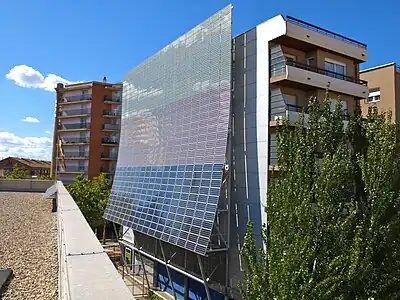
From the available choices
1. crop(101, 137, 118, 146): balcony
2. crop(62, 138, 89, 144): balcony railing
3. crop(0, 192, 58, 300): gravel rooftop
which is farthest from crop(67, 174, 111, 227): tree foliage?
crop(62, 138, 89, 144): balcony railing

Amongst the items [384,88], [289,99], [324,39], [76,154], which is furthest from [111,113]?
[324,39]

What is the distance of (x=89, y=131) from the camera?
5062 cm

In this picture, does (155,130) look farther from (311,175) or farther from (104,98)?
(104,98)

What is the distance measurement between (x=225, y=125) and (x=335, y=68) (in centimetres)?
639

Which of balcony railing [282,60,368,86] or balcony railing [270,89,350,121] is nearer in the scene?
balcony railing [270,89,350,121]

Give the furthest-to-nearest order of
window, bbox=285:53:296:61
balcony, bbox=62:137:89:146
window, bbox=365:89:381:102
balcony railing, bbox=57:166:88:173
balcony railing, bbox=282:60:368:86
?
balcony, bbox=62:137:89:146, balcony railing, bbox=57:166:88:173, window, bbox=365:89:381:102, window, bbox=285:53:296:61, balcony railing, bbox=282:60:368:86

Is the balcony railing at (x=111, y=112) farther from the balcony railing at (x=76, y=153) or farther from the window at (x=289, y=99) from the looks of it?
the window at (x=289, y=99)

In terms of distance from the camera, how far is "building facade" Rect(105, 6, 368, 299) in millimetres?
13602

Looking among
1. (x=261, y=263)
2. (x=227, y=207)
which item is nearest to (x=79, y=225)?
(x=261, y=263)

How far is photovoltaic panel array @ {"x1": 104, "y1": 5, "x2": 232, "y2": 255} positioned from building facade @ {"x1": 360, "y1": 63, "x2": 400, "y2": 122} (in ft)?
33.4

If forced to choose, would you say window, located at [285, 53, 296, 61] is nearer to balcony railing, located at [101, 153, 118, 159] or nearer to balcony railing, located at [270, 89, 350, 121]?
balcony railing, located at [270, 89, 350, 121]

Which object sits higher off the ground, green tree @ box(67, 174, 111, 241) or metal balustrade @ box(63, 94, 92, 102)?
metal balustrade @ box(63, 94, 92, 102)

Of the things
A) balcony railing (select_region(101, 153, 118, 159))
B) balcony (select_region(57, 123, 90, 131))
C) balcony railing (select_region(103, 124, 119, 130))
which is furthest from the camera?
balcony railing (select_region(103, 124, 119, 130))

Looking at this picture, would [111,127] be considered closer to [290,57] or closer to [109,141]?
[109,141]
